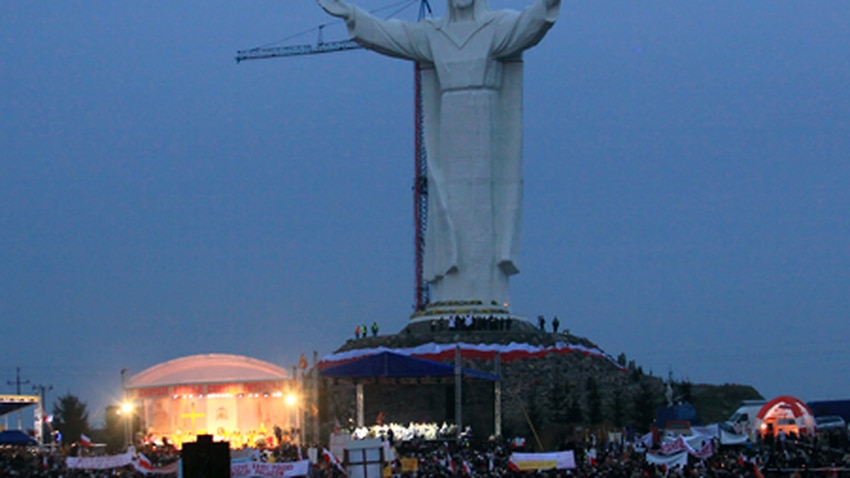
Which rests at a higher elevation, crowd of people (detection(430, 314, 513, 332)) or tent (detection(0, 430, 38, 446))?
crowd of people (detection(430, 314, 513, 332))

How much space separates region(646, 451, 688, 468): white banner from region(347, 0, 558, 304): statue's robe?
20.5 meters

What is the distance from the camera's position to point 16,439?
39344 mm

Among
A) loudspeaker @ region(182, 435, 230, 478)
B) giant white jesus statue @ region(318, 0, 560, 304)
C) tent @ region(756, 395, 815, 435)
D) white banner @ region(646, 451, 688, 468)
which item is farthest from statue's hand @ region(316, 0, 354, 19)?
loudspeaker @ region(182, 435, 230, 478)

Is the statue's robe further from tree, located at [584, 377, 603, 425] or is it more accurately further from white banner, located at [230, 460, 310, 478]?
white banner, located at [230, 460, 310, 478]

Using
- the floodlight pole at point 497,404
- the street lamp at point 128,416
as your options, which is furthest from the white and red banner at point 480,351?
the street lamp at point 128,416

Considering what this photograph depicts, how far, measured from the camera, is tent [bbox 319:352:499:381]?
34.7 m

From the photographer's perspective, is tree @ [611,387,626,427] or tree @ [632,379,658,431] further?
tree @ [611,387,626,427]

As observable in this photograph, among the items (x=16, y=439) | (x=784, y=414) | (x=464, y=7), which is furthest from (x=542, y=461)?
(x=464, y=7)

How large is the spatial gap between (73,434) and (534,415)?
20891 mm

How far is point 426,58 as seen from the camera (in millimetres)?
46062

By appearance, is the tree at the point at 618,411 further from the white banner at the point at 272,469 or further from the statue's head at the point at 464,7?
the white banner at the point at 272,469

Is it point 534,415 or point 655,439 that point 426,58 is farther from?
point 655,439

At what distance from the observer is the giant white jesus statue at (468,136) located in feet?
149

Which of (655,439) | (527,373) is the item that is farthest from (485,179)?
(655,439)
